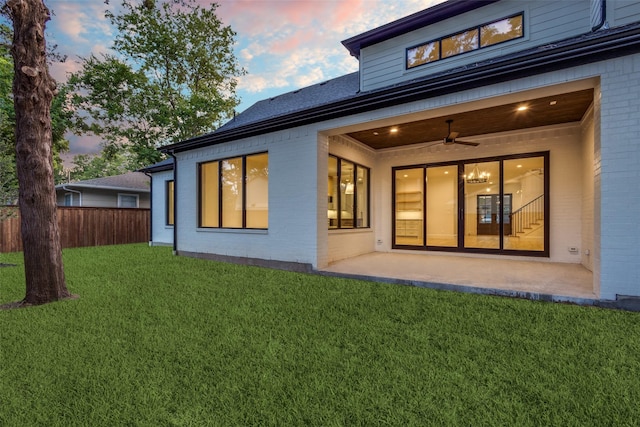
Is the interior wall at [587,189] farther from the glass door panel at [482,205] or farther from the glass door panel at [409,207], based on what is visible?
the glass door panel at [409,207]

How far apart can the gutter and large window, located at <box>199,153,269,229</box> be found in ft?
3.13

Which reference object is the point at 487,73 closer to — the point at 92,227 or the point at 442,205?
the point at 442,205

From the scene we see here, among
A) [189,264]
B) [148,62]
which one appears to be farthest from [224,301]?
[148,62]

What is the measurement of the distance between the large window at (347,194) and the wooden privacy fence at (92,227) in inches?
330

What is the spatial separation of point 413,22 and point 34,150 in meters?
6.94

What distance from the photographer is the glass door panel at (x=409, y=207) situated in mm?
7316

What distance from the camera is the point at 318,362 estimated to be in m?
2.06

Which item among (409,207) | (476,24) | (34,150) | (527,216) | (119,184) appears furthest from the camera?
(119,184)

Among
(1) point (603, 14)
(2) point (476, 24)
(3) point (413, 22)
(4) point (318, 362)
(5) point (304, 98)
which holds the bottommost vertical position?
(4) point (318, 362)

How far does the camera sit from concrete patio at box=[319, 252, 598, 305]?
3.56 meters

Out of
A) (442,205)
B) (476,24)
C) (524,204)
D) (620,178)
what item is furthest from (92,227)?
(620,178)

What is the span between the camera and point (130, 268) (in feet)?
18.6

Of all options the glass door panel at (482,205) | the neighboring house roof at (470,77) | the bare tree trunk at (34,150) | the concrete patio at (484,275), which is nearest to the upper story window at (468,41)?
the neighboring house roof at (470,77)

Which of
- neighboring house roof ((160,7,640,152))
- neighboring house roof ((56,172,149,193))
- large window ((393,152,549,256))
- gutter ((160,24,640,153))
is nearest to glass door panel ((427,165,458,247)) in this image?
large window ((393,152,549,256))
